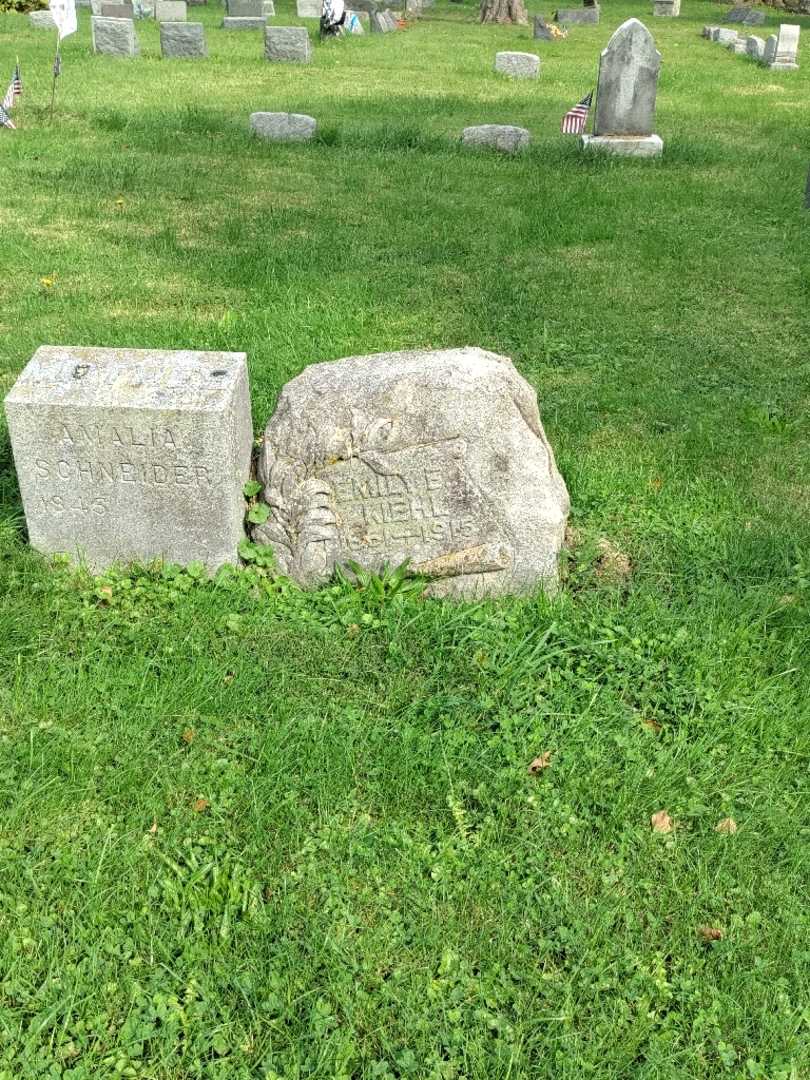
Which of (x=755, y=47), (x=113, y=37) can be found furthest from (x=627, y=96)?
(x=755, y=47)

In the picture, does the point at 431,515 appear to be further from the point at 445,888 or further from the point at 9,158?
the point at 9,158

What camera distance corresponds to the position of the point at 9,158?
10406mm

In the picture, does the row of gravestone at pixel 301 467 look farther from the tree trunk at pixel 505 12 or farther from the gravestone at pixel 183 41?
the tree trunk at pixel 505 12

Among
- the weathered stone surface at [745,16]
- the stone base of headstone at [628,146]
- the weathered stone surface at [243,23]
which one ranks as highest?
the weathered stone surface at [243,23]

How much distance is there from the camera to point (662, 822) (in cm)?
325

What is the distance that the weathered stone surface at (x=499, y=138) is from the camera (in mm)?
11250

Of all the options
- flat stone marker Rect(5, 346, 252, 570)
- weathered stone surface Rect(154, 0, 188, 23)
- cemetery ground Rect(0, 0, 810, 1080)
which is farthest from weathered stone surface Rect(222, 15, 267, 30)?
A: flat stone marker Rect(5, 346, 252, 570)

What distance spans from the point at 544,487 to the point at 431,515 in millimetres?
474

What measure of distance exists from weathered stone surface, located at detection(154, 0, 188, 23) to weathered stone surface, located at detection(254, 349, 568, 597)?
2118 cm

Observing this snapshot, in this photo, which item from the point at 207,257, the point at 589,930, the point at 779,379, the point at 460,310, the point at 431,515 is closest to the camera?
the point at 589,930

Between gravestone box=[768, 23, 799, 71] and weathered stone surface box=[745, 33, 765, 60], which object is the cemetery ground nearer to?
gravestone box=[768, 23, 799, 71]

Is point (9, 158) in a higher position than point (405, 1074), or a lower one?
higher

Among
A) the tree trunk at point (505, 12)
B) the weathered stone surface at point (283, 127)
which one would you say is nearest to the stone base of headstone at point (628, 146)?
the weathered stone surface at point (283, 127)

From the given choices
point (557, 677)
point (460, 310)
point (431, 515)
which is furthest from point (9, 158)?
point (557, 677)
